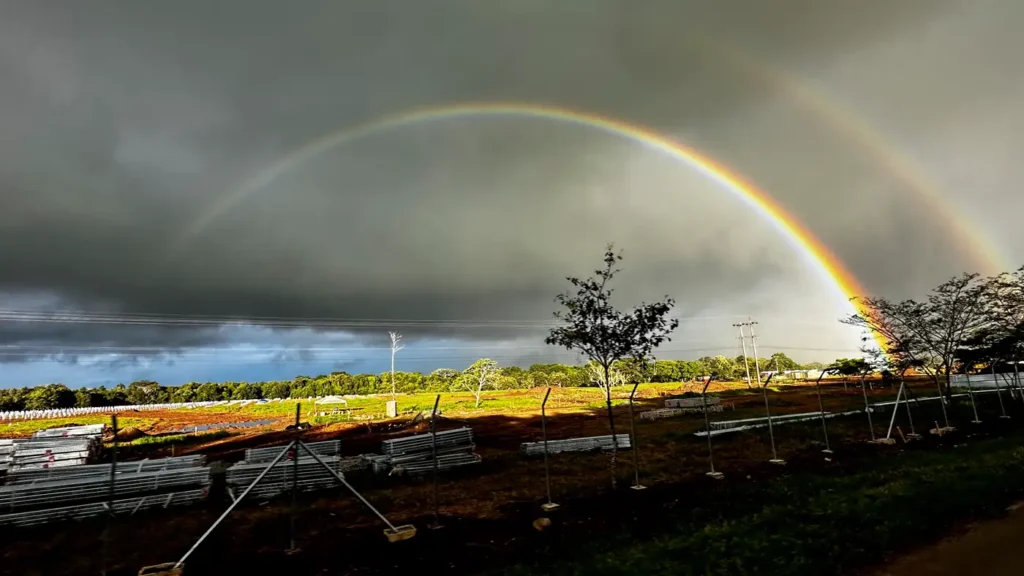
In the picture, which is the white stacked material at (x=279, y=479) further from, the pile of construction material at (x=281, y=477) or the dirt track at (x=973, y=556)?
the dirt track at (x=973, y=556)

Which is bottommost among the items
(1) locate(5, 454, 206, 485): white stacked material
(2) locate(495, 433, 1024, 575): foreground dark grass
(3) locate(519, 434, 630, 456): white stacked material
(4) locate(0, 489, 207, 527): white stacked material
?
(3) locate(519, 434, 630, 456): white stacked material

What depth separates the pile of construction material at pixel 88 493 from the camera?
44.0 feet

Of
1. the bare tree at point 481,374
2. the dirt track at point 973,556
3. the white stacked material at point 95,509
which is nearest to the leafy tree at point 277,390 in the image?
the bare tree at point 481,374

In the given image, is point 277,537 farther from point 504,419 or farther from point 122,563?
point 504,419

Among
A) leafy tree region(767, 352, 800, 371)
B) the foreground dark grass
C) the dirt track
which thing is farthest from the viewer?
leafy tree region(767, 352, 800, 371)

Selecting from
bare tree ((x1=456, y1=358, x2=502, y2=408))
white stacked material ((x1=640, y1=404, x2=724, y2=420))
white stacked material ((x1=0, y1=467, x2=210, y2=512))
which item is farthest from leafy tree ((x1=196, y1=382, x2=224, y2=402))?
white stacked material ((x1=0, y1=467, x2=210, y2=512))

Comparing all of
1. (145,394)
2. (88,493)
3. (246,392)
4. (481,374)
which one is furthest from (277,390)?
(88,493)

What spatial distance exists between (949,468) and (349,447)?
26.8m

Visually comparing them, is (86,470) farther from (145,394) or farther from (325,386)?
(145,394)

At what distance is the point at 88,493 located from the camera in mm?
14375

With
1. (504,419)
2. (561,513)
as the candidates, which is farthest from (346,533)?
(504,419)

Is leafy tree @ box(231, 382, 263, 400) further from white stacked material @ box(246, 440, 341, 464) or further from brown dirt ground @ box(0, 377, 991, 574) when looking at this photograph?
brown dirt ground @ box(0, 377, 991, 574)

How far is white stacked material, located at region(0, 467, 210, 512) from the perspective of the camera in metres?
13.7

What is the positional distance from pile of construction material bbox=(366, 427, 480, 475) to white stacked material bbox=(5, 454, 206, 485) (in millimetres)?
7895
